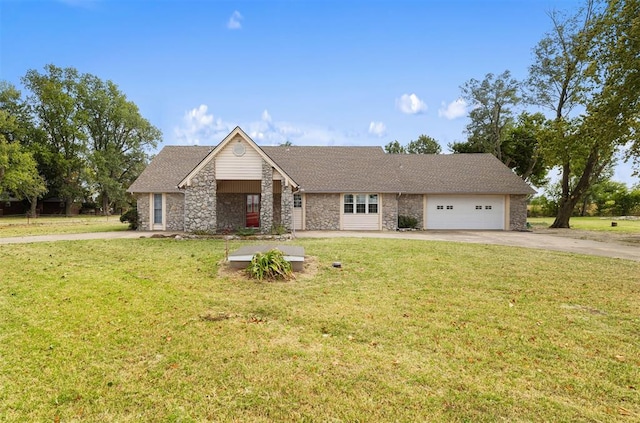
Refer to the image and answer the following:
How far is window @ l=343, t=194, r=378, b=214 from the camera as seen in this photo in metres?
21.7

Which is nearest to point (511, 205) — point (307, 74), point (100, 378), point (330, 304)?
point (307, 74)

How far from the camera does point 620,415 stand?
10.4 feet

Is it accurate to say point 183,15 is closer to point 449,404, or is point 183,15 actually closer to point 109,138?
point 449,404

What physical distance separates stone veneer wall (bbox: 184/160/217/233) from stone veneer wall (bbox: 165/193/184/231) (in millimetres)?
3720

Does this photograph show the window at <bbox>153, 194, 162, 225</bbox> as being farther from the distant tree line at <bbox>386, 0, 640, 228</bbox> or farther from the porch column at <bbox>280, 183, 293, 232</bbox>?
the distant tree line at <bbox>386, 0, 640, 228</bbox>

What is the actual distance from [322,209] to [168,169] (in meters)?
10.5

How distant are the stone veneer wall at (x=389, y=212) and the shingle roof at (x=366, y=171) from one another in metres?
0.64

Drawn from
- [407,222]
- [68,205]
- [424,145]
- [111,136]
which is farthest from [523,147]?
[68,205]

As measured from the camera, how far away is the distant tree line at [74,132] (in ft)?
139

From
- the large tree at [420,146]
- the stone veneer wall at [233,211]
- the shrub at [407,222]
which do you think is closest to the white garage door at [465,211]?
the shrub at [407,222]

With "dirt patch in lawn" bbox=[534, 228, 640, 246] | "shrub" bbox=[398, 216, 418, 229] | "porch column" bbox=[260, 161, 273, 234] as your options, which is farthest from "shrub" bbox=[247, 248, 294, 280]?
"dirt patch in lawn" bbox=[534, 228, 640, 246]

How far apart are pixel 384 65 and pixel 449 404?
20.0 m

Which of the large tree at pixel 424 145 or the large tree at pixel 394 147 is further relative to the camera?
the large tree at pixel 394 147

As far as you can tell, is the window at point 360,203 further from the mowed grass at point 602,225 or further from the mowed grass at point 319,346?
the mowed grass at point 602,225
